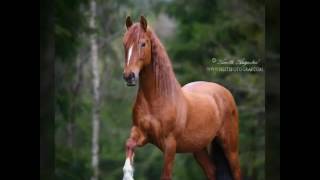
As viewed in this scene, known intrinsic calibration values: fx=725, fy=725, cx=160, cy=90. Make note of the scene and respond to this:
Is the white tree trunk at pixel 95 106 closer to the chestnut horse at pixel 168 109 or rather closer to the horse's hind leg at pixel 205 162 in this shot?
the chestnut horse at pixel 168 109

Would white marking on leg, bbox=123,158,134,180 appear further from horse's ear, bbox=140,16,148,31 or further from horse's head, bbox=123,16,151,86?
horse's ear, bbox=140,16,148,31

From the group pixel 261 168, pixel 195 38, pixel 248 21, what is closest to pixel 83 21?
pixel 195 38

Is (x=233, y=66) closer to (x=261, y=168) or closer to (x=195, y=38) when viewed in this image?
Result: (x=195, y=38)

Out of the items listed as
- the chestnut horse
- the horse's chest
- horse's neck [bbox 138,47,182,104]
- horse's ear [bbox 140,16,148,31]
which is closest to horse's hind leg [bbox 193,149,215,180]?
the chestnut horse

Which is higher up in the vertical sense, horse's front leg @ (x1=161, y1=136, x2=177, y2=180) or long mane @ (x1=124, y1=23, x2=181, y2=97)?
long mane @ (x1=124, y1=23, x2=181, y2=97)

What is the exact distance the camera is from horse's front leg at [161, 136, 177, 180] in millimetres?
3969

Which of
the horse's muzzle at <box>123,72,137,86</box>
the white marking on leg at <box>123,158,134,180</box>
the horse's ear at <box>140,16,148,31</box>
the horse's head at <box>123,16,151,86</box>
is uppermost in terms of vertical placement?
the horse's ear at <box>140,16,148,31</box>

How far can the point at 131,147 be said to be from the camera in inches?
159

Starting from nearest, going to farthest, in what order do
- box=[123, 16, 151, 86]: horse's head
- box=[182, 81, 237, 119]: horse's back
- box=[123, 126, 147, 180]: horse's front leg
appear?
box=[123, 16, 151, 86]: horse's head
box=[123, 126, 147, 180]: horse's front leg
box=[182, 81, 237, 119]: horse's back

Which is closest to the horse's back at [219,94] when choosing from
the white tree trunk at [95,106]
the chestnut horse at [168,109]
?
the chestnut horse at [168,109]

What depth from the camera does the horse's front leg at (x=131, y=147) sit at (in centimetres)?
402

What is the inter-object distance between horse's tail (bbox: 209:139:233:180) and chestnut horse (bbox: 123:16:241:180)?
32 mm

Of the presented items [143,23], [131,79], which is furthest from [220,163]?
[143,23]

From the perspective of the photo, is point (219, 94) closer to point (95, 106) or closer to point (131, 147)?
point (131, 147)
